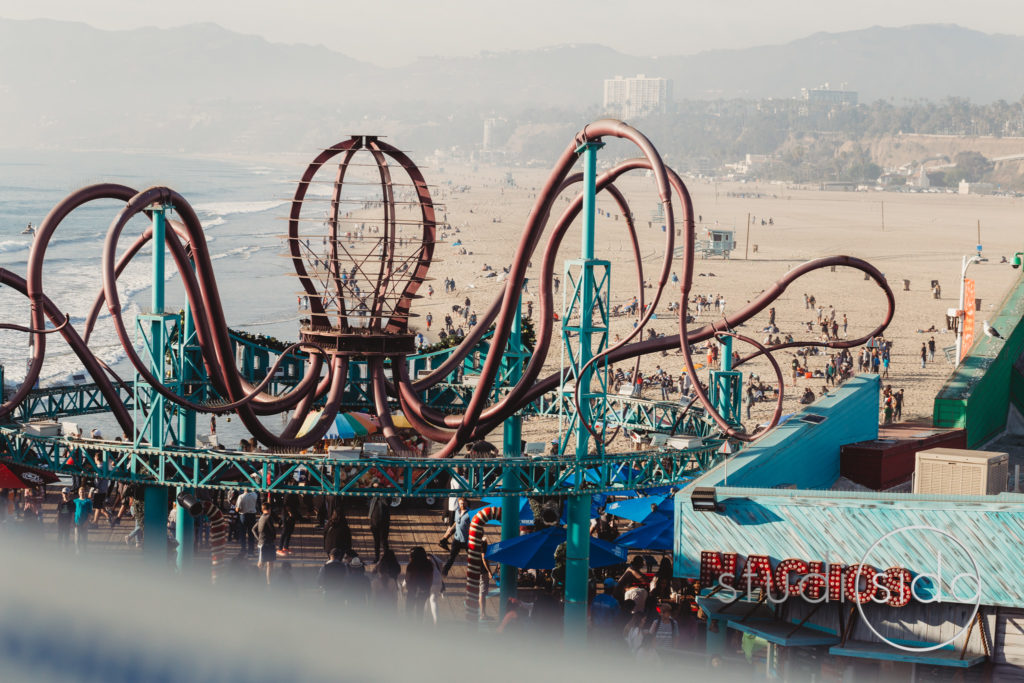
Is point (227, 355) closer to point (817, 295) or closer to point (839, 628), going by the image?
point (839, 628)

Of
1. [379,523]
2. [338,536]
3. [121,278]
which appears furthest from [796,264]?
[338,536]

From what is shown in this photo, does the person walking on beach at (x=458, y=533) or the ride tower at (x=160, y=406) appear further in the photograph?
the person walking on beach at (x=458, y=533)

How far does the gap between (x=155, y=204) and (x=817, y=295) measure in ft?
204

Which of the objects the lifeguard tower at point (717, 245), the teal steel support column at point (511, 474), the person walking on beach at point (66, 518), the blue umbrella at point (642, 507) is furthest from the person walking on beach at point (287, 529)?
the lifeguard tower at point (717, 245)

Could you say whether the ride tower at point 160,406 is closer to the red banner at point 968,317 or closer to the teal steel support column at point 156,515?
the teal steel support column at point 156,515

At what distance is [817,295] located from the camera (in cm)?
7894

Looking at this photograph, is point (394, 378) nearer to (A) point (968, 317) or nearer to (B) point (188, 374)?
(B) point (188, 374)

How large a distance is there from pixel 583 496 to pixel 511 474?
67.5 inches

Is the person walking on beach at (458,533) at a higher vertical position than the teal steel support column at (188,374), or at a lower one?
lower

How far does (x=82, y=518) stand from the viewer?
2377cm

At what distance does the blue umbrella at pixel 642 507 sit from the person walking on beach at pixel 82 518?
32.5 ft

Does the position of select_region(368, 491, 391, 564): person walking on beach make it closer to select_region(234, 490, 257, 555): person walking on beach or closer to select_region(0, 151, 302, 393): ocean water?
select_region(234, 490, 257, 555): person walking on beach

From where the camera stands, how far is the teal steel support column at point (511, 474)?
2195 centimetres

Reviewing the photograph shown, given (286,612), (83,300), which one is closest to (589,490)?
(286,612)
